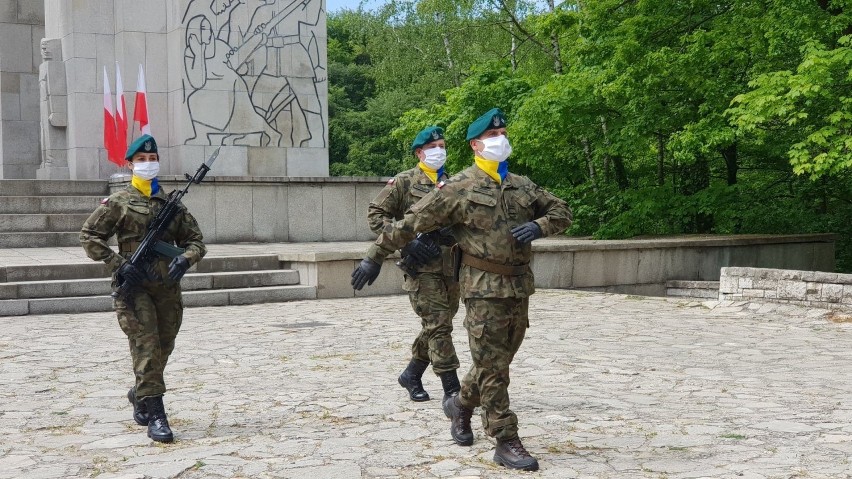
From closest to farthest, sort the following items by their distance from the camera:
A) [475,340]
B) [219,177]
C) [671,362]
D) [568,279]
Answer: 1. [475,340]
2. [671,362]
3. [568,279]
4. [219,177]

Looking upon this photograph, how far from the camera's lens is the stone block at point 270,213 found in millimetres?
17641

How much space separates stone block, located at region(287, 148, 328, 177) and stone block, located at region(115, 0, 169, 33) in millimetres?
3332

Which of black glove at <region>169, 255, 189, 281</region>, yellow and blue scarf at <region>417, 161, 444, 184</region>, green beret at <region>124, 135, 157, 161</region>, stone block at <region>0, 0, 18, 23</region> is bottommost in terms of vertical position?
black glove at <region>169, 255, 189, 281</region>

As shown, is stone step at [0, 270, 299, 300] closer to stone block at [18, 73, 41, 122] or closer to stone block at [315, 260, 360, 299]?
stone block at [315, 260, 360, 299]

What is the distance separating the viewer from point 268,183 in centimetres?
1773

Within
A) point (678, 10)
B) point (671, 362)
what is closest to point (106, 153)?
point (678, 10)

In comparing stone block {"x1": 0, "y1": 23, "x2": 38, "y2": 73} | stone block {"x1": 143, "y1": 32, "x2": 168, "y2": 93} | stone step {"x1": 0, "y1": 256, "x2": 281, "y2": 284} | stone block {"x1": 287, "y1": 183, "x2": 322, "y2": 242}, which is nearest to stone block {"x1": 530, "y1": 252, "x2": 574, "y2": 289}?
stone step {"x1": 0, "y1": 256, "x2": 281, "y2": 284}

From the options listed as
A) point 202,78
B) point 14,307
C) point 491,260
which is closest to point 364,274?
point 491,260

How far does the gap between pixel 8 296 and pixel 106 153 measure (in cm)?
793

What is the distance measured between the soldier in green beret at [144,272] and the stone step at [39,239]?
10.6 metres

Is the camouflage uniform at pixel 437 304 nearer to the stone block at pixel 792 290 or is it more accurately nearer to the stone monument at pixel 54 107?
the stone block at pixel 792 290

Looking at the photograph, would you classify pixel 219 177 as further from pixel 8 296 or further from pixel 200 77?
pixel 8 296

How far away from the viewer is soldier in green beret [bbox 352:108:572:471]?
5332 millimetres

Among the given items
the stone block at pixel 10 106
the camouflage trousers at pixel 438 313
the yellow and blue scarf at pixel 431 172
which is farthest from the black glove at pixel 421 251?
the stone block at pixel 10 106
